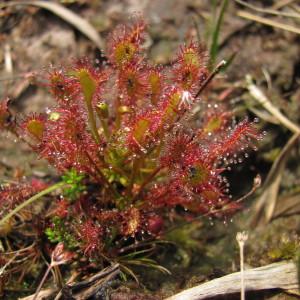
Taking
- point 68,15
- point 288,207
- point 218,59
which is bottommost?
point 288,207

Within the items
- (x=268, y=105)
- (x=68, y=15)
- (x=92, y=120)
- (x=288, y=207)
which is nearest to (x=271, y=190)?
(x=288, y=207)

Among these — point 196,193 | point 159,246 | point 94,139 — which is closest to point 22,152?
point 94,139

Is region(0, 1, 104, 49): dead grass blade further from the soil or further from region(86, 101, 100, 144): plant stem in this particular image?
region(86, 101, 100, 144): plant stem

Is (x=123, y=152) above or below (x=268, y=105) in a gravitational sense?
above

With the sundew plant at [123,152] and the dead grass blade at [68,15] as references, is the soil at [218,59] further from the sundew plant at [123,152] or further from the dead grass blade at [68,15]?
the sundew plant at [123,152]

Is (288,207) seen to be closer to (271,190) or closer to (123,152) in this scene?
(271,190)

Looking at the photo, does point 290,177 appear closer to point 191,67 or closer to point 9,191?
point 191,67

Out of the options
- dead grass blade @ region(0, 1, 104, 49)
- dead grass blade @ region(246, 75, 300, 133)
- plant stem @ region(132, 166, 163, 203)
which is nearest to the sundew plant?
plant stem @ region(132, 166, 163, 203)
